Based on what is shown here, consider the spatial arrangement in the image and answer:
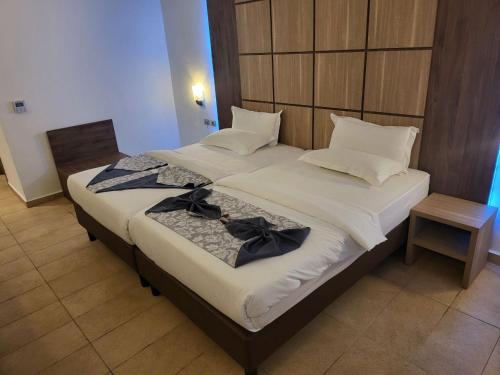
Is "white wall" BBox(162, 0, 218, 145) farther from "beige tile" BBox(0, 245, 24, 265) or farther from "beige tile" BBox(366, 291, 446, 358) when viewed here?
"beige tile" BBox(366, 291, 446, 358)

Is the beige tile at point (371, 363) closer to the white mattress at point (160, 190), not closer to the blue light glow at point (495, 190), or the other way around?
the blue light glow at point (495, 190)

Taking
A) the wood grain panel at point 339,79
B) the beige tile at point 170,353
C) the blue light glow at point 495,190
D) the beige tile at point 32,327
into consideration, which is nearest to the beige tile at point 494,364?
the blue light glow at point 495,190

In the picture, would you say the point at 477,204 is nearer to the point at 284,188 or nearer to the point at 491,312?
the point at 491,312

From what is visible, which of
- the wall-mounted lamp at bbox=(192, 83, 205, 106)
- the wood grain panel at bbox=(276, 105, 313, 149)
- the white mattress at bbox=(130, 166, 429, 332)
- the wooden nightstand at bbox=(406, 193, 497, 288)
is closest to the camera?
the white mattress at bbox=(130, 166, 429, 332)

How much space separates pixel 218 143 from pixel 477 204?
2.19 metres

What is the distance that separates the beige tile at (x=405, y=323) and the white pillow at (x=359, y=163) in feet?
2.50

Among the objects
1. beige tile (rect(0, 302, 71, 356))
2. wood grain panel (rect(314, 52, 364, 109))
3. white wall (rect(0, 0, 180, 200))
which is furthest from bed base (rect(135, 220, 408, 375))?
white wall (rect(0, 0, 180, 200))

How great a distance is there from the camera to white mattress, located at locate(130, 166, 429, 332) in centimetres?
153

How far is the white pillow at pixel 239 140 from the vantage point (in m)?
3.31

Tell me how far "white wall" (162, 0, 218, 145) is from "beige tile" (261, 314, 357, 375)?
116 inches

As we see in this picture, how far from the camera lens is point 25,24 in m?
3.46

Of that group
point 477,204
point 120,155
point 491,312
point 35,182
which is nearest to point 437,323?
point 491,312

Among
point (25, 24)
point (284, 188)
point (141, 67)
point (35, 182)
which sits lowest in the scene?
point (35, 182)

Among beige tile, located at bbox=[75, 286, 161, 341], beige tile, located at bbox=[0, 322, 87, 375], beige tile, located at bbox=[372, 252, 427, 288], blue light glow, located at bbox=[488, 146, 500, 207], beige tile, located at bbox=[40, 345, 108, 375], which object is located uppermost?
blue light glow, located at bbox=[488, 146, 500, 207]
